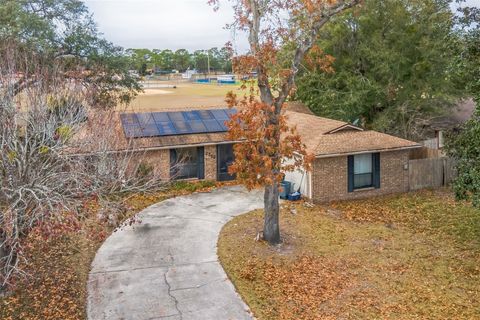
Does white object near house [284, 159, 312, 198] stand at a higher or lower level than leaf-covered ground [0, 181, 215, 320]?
higher

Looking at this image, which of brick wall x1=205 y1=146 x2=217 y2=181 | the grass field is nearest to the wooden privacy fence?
brick wall x1=205 y1=146 x2=217 y2=181

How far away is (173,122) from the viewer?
2214 cm

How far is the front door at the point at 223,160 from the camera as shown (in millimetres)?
21641

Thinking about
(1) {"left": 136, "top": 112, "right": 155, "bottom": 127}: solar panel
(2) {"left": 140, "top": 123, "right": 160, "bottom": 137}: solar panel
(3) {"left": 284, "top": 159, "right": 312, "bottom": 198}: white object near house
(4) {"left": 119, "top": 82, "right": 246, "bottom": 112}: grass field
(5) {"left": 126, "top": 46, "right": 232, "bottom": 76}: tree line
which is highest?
(5) {"left": 126, "top": 46, "right": 232, "bottom": 76}: tree line

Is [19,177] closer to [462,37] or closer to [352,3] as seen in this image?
[352,3]

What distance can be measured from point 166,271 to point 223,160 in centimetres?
1047

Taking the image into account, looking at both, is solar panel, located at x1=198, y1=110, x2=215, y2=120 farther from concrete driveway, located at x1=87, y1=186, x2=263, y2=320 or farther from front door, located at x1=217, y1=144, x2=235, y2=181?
concrete driveway, located at x1=87, y1=186, x2=263, y2=320

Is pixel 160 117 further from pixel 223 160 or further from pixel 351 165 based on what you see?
pixel 351 165

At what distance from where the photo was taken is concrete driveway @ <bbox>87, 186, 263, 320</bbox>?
387 inches

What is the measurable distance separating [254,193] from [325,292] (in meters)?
9.48

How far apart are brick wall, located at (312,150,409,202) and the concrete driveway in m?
3.15

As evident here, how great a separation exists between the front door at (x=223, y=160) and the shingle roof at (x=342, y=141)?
375 cm

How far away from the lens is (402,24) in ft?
79.3

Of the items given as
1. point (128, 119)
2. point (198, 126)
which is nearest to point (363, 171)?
point (198, 126)
